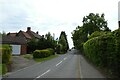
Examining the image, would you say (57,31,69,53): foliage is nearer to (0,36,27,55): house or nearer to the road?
(0,36,27,55): house

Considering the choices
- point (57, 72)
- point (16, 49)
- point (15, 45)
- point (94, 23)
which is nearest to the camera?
point (57, 72)

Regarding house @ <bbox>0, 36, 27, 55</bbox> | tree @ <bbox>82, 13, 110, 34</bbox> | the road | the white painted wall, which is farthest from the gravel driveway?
tree @ <bbox>82, 13, 110, 34</bbox>

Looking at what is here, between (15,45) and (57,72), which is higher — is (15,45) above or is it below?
above

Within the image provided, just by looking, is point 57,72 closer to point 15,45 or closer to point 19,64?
point 19,64

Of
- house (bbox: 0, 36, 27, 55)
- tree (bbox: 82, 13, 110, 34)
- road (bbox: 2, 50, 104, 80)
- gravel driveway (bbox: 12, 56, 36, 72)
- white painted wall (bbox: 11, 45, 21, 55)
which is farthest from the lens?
tree (bbox: 82, 13, 110, 34)

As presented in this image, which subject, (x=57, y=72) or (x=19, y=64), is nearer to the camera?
(x=57, y=72)

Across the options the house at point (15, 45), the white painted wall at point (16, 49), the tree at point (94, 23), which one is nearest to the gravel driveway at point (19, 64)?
the white painted wall at point (16, 49)

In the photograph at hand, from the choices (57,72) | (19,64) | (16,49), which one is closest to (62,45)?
(16,49)

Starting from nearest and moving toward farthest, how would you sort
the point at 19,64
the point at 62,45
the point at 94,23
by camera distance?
the point at 19,64
the point at 94,23
the point at 62,45

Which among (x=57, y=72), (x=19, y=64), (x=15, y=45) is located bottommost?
(x=57, y=72)

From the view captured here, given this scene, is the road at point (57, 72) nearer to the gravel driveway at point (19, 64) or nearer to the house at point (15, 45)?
the gravel driveway at point (19, 64)

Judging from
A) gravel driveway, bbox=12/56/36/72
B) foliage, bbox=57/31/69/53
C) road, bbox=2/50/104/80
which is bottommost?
road, bbox=2/50/104/80

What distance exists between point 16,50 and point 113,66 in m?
51.5

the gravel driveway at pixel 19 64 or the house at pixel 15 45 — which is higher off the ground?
the house at pixel 15 45
